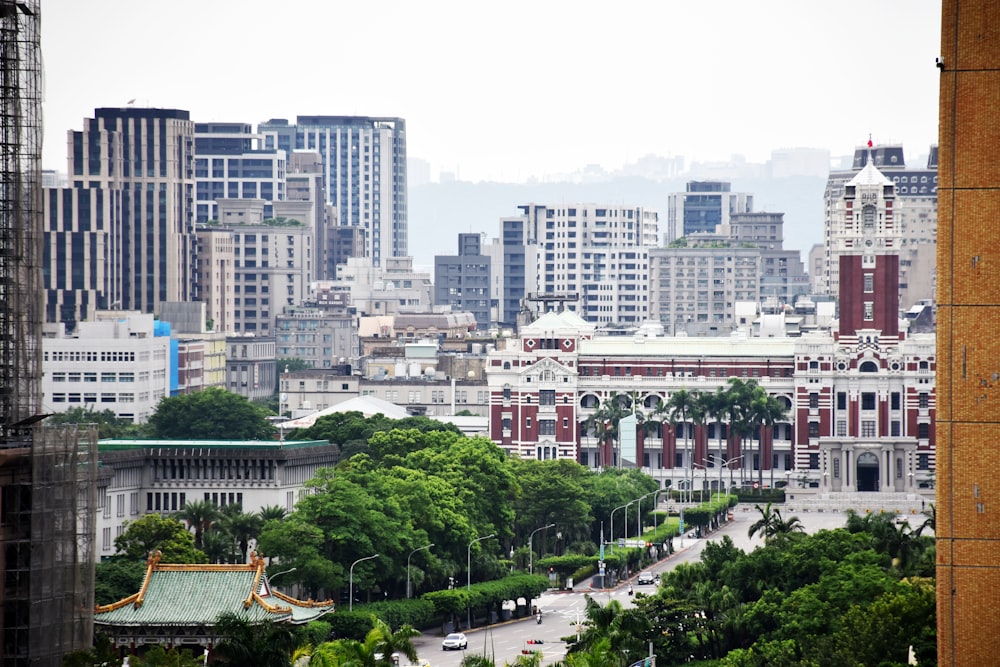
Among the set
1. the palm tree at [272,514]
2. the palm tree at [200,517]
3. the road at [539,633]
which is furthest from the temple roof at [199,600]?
the palm tree at [200,517]

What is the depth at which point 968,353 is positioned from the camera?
67000 millimetres

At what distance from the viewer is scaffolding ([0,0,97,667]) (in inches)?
3285

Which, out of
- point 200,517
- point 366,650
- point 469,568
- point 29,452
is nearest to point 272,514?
point 200,517

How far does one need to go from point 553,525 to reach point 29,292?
287 ft

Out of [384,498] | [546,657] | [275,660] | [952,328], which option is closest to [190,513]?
[384,498]

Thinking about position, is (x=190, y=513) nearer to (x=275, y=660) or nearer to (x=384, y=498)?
(x=384, y=498)

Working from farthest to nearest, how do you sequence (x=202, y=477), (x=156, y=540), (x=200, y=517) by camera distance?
(x=202, y=477), (x=200, y=517), (x=156, y=540)

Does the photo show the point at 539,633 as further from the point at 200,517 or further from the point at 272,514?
the point at 200,517

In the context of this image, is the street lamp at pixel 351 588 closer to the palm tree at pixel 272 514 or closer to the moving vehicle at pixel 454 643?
the moving vehicle at pixel 454 643

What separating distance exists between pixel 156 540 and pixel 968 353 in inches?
2920

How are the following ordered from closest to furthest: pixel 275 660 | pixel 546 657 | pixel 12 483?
pixel 12 483 < pixel 275 660 < pixel 546 657

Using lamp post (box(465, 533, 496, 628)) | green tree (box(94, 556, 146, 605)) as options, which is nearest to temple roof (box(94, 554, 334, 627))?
green tree (box(94, 556, 146, 605))

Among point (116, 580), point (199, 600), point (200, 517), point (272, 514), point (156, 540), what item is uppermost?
point (272, 514)

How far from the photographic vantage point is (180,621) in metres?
109
